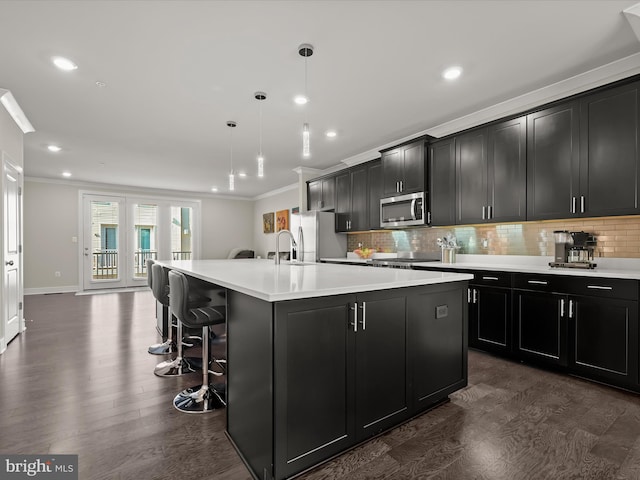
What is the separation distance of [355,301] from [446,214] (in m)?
2.81

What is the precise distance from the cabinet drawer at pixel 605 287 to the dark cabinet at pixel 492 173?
2.84 feet

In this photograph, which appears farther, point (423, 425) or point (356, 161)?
point (356, 161)

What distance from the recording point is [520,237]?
367 cm

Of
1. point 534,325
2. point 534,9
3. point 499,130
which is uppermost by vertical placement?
point 534,9

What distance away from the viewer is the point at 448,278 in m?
2.15

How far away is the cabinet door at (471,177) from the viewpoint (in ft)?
12.1

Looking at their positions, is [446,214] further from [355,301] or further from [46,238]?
[46,238]

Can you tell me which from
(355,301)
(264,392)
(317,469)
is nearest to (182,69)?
(355,301)

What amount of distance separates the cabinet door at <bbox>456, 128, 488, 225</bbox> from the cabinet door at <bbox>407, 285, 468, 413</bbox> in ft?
5.79

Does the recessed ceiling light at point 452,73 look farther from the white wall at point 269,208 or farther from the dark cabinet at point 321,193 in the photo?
the white wall at point 269,208

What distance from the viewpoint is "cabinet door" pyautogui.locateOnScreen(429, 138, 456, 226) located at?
158 inches

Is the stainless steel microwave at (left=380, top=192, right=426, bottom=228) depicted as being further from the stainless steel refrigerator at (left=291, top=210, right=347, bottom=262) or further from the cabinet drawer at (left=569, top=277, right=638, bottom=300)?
the cabinet drawer at (left=569, top=277, right=638, bottom=300)

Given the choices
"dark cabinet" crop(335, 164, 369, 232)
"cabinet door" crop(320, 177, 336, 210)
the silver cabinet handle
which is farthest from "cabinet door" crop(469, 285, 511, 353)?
"cabinet door" crop(320, 177, 336, 210)

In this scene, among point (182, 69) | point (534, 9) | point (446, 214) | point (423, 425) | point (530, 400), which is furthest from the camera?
point (446, 214)
